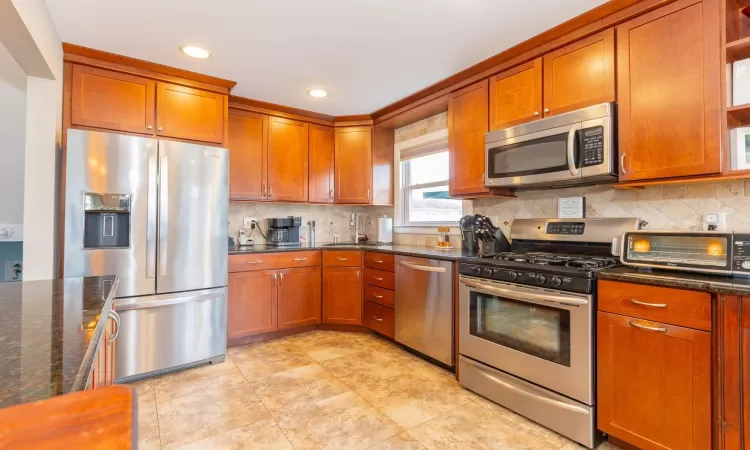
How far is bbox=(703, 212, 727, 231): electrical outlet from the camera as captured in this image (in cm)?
185

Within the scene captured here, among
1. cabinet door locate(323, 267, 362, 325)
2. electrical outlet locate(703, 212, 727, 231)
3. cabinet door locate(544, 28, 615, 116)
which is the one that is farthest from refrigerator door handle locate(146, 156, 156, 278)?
electrical outlet locate(703, 212, 727, 231)

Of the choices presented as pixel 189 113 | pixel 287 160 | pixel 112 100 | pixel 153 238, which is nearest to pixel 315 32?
pixel 189 113

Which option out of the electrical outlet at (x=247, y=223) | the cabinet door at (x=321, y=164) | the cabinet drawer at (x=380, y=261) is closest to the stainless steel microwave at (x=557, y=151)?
the cabinet drawer at (x=380, y=261)

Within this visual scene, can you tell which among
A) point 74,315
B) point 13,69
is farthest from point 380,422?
point 13,69

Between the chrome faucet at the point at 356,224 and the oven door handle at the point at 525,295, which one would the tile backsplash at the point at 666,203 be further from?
the chrome faucet at the point at 356,224

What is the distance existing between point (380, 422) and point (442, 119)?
2687 millimetres

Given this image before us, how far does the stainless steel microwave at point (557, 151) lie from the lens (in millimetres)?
2010

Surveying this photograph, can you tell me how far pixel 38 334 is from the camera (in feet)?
2.75

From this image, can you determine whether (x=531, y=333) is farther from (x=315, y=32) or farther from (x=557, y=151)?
(x=315, y=32)

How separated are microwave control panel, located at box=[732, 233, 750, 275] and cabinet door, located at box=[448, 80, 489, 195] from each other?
1445mm

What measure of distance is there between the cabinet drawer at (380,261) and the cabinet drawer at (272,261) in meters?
0.53

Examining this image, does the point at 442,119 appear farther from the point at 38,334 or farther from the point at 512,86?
the point at 38,334

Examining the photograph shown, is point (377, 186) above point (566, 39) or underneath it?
underneath

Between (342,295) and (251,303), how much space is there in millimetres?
869
